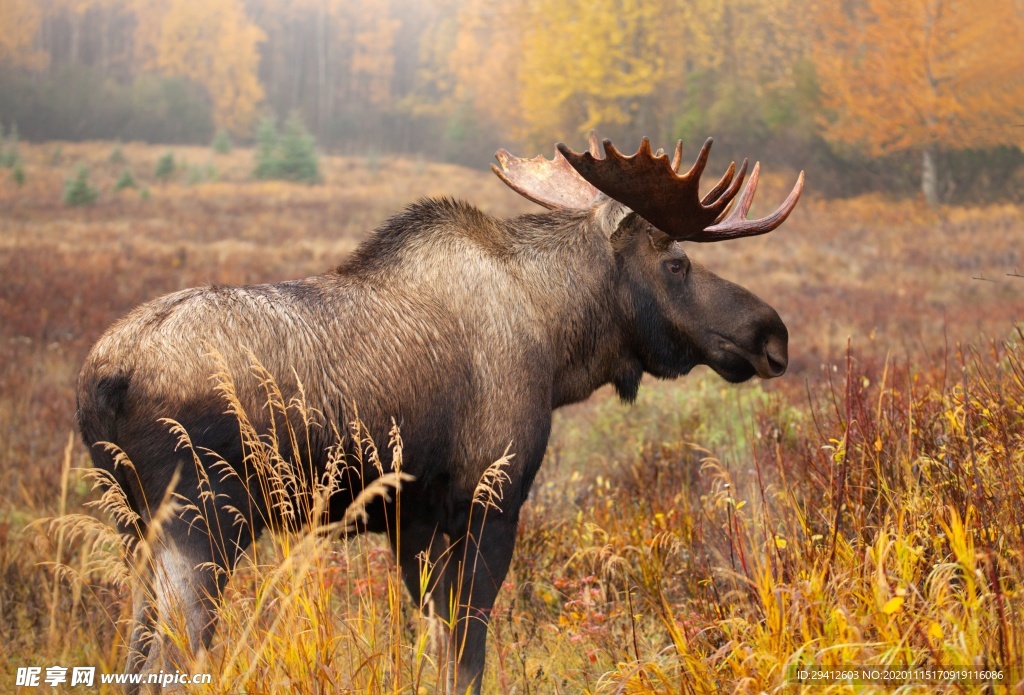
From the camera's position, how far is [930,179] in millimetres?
18484

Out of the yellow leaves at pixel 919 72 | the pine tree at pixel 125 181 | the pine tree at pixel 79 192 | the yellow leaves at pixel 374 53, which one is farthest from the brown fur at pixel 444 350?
the yellow leaves at pixel 374 53

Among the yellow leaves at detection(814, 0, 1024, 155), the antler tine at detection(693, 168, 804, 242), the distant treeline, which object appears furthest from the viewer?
the distant treeline

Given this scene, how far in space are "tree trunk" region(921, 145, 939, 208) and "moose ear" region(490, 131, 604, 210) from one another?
16.1m

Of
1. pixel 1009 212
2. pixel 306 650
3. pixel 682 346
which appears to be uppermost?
pixel 1009 212

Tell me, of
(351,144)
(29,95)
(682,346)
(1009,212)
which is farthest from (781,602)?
(351,144)

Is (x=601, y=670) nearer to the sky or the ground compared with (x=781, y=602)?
nearer to the ground

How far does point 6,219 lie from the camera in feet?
54.1

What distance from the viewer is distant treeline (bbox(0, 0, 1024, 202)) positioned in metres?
18.1

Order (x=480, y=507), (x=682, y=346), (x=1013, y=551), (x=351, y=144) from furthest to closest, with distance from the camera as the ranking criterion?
1. (x=351, y=144)
2. (x=682, y=346)
3. (x=480, y=507)
4. (x=1013, y=551)

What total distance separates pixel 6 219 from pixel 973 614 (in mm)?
17922

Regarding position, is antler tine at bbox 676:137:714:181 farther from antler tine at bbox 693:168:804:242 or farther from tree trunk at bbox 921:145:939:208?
tree trunk at bbox 921:145:939:208

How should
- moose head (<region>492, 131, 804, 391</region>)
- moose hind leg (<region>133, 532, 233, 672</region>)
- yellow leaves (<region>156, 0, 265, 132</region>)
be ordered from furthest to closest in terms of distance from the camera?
yellow leaves (<region>156, 0, 265, 132</region>) → moose head (<region>492, 131, 804, 391</region>) → moose hind leg (<region>133, 532, 233, 672</region>)

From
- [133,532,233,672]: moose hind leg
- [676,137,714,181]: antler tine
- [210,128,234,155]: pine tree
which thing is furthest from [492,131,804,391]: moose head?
[210,128,234,155]: pine tree

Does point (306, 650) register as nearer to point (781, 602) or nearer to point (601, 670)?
point (781, 602)
